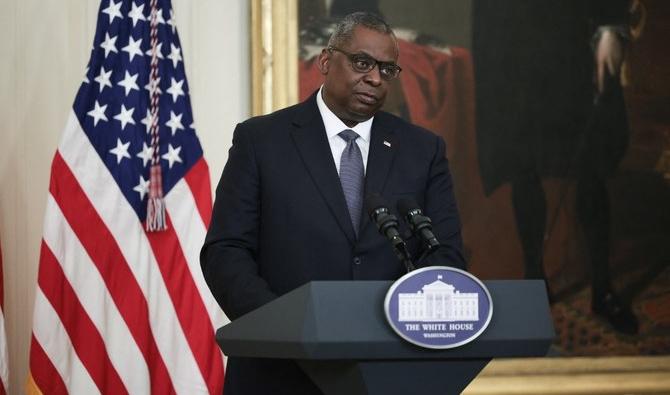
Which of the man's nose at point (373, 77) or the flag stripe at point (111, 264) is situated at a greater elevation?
the man's nose at point (373, 77)

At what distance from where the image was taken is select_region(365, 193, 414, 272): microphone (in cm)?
242

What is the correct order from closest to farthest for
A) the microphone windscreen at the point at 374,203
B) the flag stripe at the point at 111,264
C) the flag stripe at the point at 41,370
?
the microphone windscreen at the point at 374,203
the flag stripe at the point at 41,370
the flag stripe at the point at 111,264

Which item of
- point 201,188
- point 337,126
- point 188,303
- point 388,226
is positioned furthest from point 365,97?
point 188,303

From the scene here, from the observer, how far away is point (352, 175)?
307 cm

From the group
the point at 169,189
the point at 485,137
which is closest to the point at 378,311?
the point at 169,189

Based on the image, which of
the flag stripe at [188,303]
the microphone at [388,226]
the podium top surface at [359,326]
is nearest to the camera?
the podium top surface at [359,326]

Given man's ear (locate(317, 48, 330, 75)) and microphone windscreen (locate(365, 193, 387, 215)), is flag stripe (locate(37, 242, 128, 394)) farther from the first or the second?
microphone windscreen (locate(365, 193, 387, 215))

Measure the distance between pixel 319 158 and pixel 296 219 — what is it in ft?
0.67

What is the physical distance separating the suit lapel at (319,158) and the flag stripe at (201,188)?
209cm

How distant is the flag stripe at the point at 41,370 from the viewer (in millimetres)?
4863

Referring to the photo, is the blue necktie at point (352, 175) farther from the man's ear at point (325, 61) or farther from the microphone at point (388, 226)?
the microphone at point (388, 226)

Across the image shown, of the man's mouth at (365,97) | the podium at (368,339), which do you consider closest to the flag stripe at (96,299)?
the man's mouth at (365,97)

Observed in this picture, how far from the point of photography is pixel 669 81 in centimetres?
627

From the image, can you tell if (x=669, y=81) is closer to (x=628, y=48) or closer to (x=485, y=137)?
(x=628, y=48)
